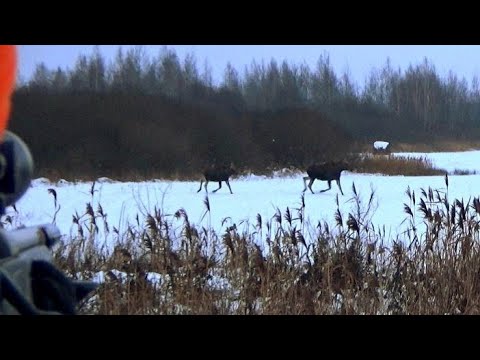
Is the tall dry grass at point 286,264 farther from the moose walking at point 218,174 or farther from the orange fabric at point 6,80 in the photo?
the moose walking at point 218,174

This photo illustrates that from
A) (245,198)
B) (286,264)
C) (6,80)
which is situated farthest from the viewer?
(245,198)

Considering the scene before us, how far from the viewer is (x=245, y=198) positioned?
8.13 metres

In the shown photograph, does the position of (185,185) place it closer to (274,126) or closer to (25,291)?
(274,126)

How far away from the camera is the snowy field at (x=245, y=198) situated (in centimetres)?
555

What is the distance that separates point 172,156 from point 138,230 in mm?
3825

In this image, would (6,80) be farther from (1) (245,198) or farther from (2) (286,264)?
(1) (245,198)

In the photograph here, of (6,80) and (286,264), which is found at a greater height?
(6,80)

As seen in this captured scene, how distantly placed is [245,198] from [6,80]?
672 centimetres

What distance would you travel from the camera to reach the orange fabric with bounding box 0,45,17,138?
1425 millimetres

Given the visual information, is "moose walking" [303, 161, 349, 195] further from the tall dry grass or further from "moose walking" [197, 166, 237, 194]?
the tall dry grass

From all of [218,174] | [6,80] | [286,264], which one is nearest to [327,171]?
[218,174]

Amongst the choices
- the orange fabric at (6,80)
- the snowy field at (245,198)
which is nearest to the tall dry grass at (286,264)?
the snowy field at (245,198)

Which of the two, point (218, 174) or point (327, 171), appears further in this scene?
point (327, 171)
